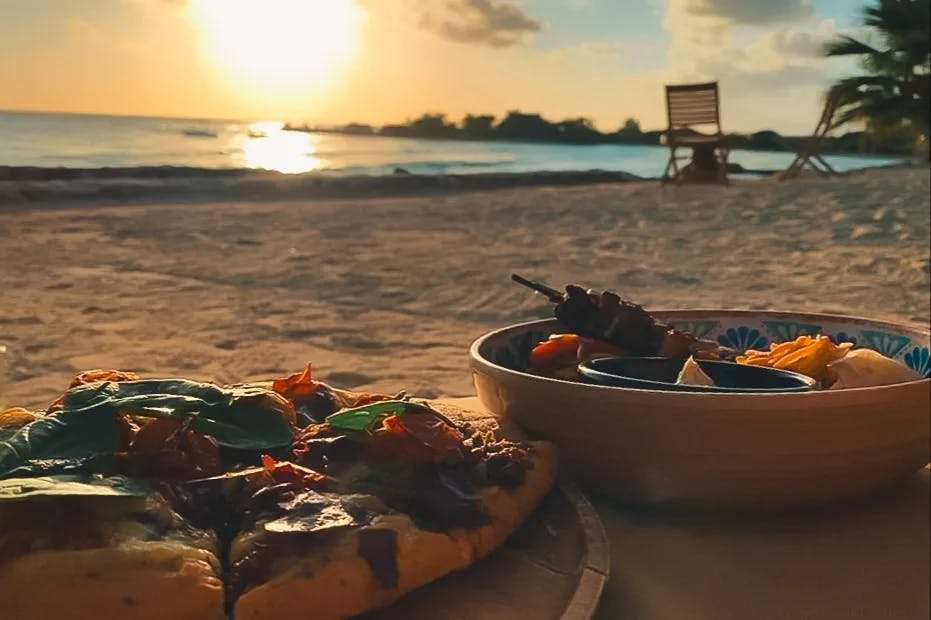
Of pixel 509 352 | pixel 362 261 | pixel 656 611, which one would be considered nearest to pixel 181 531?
pixel 656 611

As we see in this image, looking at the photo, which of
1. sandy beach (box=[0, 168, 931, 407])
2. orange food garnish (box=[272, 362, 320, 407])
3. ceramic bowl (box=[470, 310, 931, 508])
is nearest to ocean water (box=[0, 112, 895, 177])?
sandy beach (box=[0, 168, 931, 407])

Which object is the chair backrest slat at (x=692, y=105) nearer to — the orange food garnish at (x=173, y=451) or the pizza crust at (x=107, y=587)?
the orange food garnish at (x=173, y=451)

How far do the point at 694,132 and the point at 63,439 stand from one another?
7.74 meters

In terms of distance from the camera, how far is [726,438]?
2.38ft

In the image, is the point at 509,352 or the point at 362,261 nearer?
the point at 509,352

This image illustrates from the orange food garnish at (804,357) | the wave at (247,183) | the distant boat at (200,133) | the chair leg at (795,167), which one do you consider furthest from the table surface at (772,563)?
the chair leg at (795,167)

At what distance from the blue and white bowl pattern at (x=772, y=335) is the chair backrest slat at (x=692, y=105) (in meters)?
6.89

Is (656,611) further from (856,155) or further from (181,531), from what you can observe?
(856,155)

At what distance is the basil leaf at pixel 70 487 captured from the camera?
499 millimetres

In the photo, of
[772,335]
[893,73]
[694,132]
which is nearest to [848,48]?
[893,73]

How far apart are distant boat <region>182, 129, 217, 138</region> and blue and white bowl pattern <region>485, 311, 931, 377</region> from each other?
4531 mm

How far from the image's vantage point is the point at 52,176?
2.97 m

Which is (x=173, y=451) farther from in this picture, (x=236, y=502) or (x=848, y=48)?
(x=848, y=48)

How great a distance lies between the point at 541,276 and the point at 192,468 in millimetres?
2861
